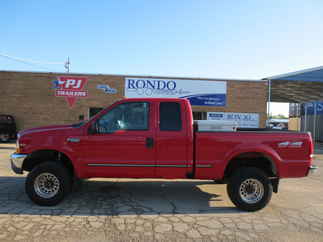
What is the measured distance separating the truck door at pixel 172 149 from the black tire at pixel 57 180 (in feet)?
6.01

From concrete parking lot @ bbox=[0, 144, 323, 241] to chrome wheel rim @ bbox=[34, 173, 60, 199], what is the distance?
282 millimetres

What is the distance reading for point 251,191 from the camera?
429 centimetres

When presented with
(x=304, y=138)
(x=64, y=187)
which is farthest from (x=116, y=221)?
(x=304, y=138)

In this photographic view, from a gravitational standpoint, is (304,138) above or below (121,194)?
above

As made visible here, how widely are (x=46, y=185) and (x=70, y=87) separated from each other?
40.0 feet

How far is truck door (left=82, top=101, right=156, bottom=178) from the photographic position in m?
4.17

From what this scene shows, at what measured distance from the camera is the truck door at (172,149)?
164 inches

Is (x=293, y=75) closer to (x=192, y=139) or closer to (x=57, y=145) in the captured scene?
(x=192, y=139)

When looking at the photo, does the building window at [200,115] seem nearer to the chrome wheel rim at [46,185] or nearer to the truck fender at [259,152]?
the truck fender at [259,152]

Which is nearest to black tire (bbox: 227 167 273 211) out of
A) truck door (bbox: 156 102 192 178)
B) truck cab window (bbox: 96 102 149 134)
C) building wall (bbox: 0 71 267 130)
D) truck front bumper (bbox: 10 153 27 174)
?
truck door (bbox: 156 102 192 178)

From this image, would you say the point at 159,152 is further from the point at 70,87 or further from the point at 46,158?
the point at 70,87

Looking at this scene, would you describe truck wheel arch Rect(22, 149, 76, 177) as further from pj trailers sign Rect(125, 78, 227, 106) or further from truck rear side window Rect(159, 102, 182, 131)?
pj trailers sign Rect(125, 78, 227, 106)

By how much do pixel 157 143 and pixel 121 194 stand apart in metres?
1.72

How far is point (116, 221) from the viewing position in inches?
143
